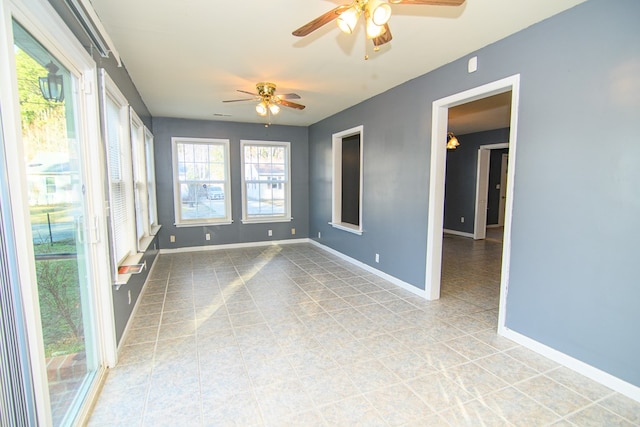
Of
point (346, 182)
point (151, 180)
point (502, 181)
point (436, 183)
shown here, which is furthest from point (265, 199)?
point (502, 181)

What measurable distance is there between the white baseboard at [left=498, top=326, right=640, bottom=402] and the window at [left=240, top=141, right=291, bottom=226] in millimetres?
4854

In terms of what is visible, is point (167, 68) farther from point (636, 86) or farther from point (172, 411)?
point (636, 86)

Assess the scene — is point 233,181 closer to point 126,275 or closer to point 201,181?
point 201,181

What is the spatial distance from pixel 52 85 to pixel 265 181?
4.82 meters

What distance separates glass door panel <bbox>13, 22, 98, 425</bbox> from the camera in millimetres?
1413

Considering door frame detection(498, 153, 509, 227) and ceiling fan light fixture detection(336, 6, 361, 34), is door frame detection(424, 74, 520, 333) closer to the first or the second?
ceiling fan light fixture detection(336, 6, 361, 34)

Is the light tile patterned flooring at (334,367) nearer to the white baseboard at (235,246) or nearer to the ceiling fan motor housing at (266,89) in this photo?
the white baseboard at (235,246)

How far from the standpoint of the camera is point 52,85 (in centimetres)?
167

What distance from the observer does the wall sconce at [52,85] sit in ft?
5.18

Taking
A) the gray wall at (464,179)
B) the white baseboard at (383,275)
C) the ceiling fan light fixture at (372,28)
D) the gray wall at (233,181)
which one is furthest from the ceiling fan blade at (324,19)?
the gray wall at (464,179)

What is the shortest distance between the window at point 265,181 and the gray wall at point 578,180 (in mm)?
4167

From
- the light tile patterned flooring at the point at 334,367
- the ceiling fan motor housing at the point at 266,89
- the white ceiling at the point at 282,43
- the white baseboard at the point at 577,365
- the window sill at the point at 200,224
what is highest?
the white ceiling at the point at 282,43

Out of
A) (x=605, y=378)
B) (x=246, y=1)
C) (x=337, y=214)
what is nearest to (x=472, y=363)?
(x=605, y=378)

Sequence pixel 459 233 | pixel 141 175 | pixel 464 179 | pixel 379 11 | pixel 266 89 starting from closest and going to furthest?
1. pixel 379 11
2. pixel 266 89
3. pixel 141 175
4. pixel 464 179
5. pixel 459 233
